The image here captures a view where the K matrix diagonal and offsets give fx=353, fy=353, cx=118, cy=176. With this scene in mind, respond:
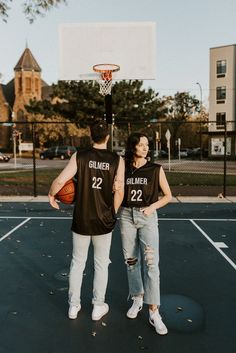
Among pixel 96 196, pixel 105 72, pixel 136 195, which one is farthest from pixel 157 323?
pixel 105 72

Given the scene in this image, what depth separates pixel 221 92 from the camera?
1852 inches

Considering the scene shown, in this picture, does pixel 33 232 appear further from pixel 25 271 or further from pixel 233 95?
pixel 233 95

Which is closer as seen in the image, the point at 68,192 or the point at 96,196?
the point at 96,196

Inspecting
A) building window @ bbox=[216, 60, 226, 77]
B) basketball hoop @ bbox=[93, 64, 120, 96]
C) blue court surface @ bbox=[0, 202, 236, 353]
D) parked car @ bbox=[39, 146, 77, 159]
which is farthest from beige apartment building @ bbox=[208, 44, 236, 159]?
blue court surface @ bbox=[0, 202, 236, 353]

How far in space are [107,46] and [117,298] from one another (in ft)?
34.1

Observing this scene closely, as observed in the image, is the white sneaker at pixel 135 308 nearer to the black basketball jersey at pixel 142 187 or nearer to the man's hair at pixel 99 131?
the black basketball jersey at pixel 142 187

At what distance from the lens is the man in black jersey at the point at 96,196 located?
343 centimetres

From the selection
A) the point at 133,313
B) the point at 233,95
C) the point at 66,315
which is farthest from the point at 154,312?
the point at 233,95

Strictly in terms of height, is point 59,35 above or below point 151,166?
above

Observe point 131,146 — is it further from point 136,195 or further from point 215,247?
point 215,247

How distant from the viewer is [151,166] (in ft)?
11.7

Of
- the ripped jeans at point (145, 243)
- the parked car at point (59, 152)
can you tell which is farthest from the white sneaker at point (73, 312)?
the parked car at point (59, 152)

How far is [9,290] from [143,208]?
7.18ft

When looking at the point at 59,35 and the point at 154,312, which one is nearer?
the point at 154,312
